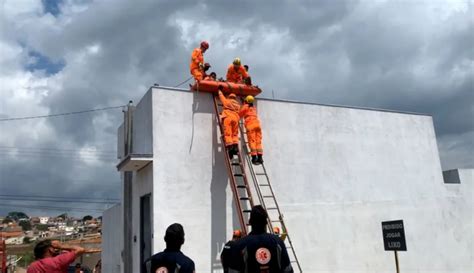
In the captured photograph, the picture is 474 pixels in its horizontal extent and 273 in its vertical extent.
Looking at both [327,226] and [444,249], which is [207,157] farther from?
[444,249]

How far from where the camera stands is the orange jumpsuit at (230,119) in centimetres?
956

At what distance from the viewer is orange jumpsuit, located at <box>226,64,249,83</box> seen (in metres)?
10.7

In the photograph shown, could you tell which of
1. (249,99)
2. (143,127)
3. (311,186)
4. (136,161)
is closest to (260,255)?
(136,161)

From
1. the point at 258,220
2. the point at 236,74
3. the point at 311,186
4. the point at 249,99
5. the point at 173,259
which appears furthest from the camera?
the point at 311,186

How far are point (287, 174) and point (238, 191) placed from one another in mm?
1488

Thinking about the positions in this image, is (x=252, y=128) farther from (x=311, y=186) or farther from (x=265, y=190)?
(x=311, y=186)

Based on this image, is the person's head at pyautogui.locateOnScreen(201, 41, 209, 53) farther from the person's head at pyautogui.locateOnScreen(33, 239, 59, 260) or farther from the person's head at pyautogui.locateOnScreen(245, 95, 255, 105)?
the person's head at pyautogui.locateOnScreen(33, 239, 59, 260)

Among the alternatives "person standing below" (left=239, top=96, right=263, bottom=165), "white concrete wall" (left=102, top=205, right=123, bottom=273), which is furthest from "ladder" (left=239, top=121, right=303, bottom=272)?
"white concrete wall" (left=102, top=205, right=123, bottom=273)

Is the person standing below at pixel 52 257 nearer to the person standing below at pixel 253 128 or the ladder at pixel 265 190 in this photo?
the person standing below at pixel 253 128

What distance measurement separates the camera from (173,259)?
4.11 m

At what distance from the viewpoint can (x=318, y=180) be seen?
11164 millimetres

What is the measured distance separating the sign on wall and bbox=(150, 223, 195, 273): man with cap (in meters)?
5.60

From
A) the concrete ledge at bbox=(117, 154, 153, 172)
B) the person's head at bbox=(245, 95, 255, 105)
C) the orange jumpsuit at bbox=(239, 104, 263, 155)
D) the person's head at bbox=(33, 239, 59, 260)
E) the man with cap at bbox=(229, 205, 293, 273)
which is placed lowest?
the man with cap at bbox=(229, 205, 293, 273)

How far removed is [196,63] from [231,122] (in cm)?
178
